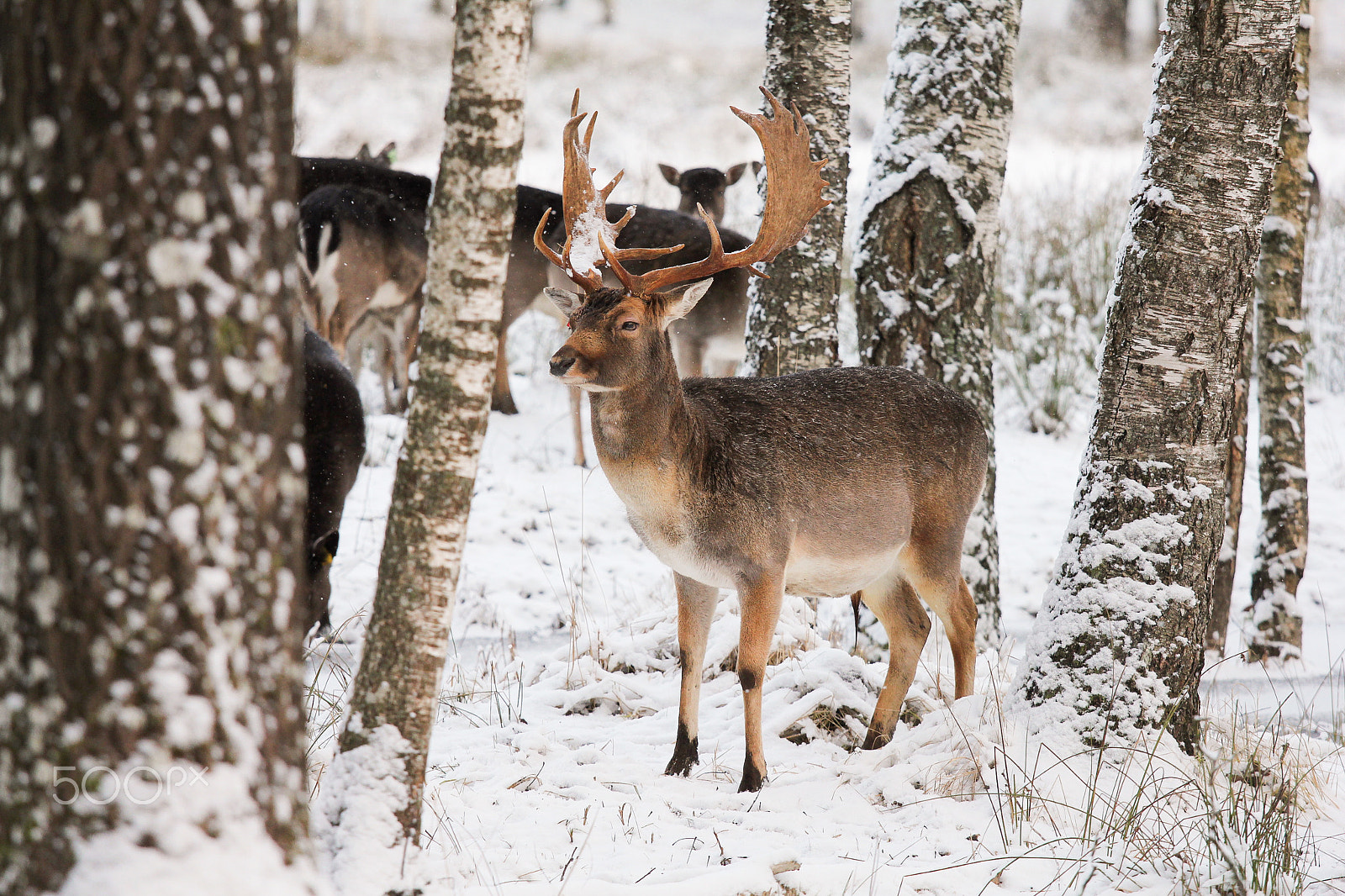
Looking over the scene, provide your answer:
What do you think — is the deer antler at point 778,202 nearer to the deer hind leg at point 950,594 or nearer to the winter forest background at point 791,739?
the deer hind leg at point 950,594

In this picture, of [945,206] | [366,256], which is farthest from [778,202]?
[366,256]

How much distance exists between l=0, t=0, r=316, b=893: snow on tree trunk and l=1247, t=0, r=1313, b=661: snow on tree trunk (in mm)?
6191

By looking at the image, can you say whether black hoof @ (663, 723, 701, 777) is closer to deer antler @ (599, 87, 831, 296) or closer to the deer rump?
the deer rump

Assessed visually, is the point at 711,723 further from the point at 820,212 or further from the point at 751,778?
the point at 820,212

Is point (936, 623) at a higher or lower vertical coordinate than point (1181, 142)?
lower

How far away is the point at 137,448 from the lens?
154 centimetres

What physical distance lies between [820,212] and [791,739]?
2.64 m

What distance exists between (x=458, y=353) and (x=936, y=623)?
3760 millimetres

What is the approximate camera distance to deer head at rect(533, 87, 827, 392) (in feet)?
12.8

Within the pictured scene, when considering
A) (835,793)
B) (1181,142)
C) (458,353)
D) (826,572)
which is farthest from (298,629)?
(1181,142)

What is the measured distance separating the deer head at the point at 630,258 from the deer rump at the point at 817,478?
317 mm

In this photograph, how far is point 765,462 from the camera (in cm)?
414

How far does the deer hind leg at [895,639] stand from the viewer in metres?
4.36

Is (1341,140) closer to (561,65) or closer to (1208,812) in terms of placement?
(561,65)
